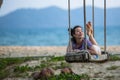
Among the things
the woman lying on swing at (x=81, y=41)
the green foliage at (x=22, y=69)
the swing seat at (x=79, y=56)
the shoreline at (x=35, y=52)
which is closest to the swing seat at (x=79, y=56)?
the swing seat at (x=79, y=56)

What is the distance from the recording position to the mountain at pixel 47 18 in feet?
56.9

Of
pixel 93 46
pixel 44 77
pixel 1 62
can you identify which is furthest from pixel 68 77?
pixel 1 62

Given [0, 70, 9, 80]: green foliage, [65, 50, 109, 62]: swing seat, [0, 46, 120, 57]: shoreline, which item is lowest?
[0, 70, 9, 80]: green foliage

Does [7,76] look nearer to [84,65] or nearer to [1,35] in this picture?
[84,65]

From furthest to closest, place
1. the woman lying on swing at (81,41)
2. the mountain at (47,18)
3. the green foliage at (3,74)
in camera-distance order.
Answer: the mountain at (47,18), the green foliage at (3,74), the woman lying on swing at (81,41)

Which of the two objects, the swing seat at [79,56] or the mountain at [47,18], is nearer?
the swing seat at [79,56]

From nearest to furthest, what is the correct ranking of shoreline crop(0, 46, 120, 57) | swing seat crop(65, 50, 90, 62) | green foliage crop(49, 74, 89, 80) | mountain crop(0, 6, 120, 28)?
green foliage crop(49, 74, 89, 80) < swing seat crop(65, 50, 90, 62) < shoreline crop(0, 46, 120, 57) < mountain crop(0, 6, 120, 28)

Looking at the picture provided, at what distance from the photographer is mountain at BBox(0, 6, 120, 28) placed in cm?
1734

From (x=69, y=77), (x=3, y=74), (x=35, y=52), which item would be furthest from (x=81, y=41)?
(x=35, y=52)

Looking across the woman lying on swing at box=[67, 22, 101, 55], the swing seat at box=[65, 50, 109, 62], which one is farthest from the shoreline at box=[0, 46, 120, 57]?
the swing seat at box=[65, 50, 109, 62]

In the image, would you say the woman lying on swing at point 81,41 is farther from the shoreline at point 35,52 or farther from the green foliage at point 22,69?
the shoreline at point 35,52

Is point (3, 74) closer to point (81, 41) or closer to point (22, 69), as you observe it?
point (22, 69)

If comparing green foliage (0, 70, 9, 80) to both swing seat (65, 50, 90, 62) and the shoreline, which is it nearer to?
swing seat (65, 50, 90, 62)

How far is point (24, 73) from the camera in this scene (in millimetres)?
7512
